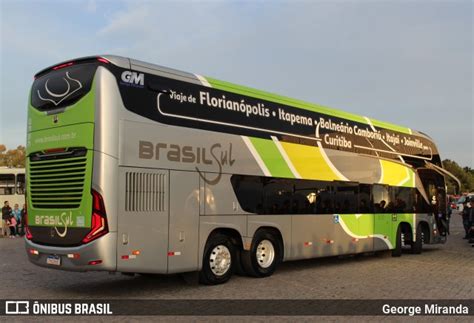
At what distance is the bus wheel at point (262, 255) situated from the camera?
1062 centimetres

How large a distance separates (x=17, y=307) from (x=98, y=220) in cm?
184

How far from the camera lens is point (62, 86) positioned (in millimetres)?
8945

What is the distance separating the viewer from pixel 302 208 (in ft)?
39.2

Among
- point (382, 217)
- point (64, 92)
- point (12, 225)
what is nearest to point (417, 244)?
point (382, 217)

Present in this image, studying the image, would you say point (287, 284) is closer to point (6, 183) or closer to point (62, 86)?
point (62, 86)

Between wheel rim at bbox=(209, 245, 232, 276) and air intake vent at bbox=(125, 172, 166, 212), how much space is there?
1.61 m

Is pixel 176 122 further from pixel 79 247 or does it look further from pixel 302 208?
pixel 302 208

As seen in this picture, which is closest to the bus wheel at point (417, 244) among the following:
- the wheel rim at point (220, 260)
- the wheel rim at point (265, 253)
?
the wheel rim at point (265, 253)

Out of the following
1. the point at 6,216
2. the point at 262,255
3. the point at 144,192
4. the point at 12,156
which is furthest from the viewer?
the point at 12,156

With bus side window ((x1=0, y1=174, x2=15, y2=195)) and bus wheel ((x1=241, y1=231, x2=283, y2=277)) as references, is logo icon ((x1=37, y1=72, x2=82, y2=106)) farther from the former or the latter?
bus side window ((x1=0, y1=174, x2=15, y2=195))

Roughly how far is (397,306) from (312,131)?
5.31m

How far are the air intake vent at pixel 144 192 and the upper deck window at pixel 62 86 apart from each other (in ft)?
5.44

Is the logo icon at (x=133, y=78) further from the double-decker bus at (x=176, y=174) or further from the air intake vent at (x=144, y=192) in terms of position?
the air intake vent at (x=144, y=192)

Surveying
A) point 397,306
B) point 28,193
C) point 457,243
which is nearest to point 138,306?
point 28,193
